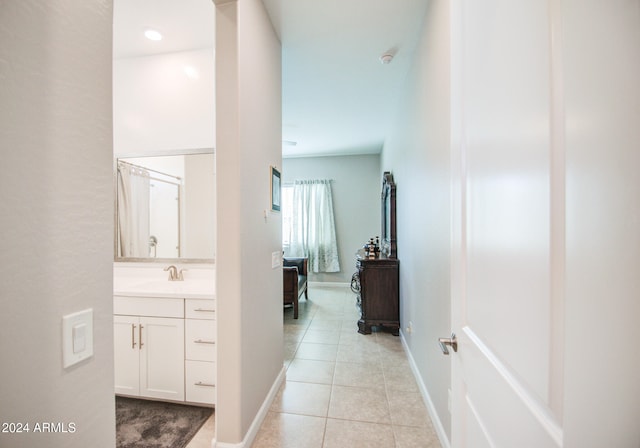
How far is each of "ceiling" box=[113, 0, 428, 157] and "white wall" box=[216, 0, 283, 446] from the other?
1.53 feet

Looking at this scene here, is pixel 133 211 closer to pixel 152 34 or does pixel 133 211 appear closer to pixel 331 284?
pixel 152 34

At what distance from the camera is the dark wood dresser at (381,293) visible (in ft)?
10.4

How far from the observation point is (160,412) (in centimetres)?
182

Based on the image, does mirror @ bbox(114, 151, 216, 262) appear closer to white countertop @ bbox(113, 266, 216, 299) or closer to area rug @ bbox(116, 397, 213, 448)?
white countertop @ bbox(113, 266, 216, 299)

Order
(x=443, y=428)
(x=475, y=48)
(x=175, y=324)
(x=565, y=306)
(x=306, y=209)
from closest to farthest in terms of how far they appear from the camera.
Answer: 1. (x=565, y=306)
2. (x=475, y=48)
3. (x=443, y=428)
4. (x=175, y=324)
5. (x=306, y=209)

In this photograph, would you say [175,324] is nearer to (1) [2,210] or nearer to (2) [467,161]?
(1) [2,210]

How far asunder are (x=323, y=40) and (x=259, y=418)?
291cm

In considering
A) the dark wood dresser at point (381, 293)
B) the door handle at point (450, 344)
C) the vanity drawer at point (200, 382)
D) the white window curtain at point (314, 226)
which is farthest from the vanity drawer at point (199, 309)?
the white window curtain at point (314, 226)

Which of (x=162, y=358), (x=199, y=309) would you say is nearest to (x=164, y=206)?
(x=199, y=309)

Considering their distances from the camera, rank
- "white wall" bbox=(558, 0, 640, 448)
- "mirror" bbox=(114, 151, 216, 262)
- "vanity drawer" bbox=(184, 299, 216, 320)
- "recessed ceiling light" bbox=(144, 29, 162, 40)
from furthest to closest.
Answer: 1. "mirror" bbox=(114, 151, 216, 262)
2. "recessed ceiling light" bbox=(144, 29, 162, 40)
3. "vanity drawer" bbox=(184, 299, 216, 320)
4. "white wall" bbox=(558, 0, 640, 448)

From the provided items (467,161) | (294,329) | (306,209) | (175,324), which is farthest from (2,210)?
(306,209)

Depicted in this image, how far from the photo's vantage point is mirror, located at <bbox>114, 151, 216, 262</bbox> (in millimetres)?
2344

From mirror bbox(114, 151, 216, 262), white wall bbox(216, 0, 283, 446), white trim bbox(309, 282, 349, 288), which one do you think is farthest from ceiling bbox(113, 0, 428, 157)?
white trim bbox(309, 282, 349, 288)

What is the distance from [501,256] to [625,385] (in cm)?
34
